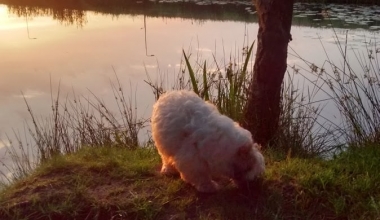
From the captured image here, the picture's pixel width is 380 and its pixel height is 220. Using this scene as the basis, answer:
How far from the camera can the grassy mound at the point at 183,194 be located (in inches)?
153

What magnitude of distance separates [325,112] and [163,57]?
381cm

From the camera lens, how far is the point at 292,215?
384cm

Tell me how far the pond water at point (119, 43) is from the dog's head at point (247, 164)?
275 cm

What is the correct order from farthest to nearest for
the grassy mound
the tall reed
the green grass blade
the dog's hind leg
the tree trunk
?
1. the green grass blade
2. the tall reed
3. the tree trunk
4. the dog's hind leg
5. the grassy mound

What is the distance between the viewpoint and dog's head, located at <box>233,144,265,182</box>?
3.92 m

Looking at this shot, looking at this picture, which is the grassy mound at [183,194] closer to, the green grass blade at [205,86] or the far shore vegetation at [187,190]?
the far shore vegetation at [187,190]

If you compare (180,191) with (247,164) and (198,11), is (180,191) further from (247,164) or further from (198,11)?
(198,11)

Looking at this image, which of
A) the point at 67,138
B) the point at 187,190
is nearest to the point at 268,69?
the point at 187,190

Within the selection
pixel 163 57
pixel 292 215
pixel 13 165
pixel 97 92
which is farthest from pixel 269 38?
pixel 163 57

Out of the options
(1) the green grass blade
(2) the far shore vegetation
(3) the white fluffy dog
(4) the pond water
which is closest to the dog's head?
(3) the white fluffy dog

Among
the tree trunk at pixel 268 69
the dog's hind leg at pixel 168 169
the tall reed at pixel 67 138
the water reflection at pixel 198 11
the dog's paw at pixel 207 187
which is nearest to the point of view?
the dog's paw at pixel 207 187

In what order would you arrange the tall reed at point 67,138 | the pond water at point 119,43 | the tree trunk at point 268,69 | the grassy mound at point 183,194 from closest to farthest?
the grassy mound at point 183,194, the tree trunk at point 268,69, the tall reed at point 67,138, the pond water at point 119,43

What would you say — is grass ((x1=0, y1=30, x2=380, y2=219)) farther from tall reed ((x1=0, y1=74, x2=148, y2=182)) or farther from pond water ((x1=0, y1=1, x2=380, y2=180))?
pond water ((x1=0, y1=1, x2=380, y2=180))

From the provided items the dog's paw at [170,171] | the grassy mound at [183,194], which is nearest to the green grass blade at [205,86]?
the grassy mound at [183,194]
